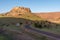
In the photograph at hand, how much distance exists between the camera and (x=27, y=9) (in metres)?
171

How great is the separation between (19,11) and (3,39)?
139 meters

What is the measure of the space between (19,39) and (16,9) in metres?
141

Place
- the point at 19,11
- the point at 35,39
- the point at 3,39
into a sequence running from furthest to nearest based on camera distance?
the point at 19,11 → the point at 35,39 → the point at 3,39

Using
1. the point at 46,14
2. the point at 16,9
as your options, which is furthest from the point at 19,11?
the point at 46,14

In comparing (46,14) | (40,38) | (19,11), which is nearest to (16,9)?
(19,11)

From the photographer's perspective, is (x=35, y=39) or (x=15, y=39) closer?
(x=15, y=39)

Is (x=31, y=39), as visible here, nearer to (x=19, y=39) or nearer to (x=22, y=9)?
(x=19, y=39)

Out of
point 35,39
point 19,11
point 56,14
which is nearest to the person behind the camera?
point 35,39

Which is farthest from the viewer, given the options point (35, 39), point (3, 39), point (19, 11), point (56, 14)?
point (56, 14)

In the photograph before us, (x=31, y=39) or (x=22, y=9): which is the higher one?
(x=31, y=39)

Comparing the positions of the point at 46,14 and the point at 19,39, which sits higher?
the point at 19,39

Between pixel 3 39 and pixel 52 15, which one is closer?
pixel 3 39

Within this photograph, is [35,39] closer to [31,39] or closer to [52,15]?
[31,39]

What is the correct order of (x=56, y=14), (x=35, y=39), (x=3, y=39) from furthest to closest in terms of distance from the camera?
(x=56, y=14) → (x=35, y=39) → (x=3, y=39)
